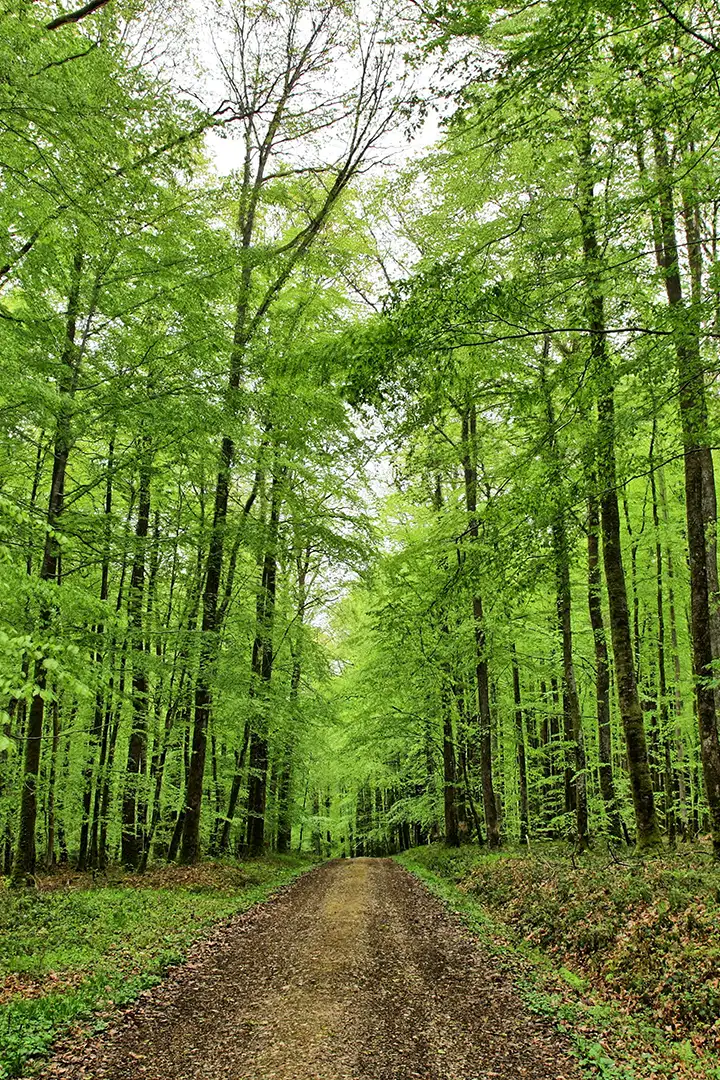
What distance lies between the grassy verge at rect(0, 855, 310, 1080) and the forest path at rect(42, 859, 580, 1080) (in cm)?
33

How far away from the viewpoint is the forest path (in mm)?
5207

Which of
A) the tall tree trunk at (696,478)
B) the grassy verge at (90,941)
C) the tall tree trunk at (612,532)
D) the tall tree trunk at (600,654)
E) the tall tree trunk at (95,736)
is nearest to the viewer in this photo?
the grassy verge at (90,941)

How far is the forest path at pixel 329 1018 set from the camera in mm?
5207

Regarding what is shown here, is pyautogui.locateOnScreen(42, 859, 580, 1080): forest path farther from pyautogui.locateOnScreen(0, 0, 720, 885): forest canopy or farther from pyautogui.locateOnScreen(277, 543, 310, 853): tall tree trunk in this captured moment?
pyautogui.locateOnScreen(277, 543, 310, 853): tall tree trunk

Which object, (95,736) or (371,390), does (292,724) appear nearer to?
(95,736)

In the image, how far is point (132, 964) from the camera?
24.7ft

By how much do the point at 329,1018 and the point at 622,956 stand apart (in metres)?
3.40

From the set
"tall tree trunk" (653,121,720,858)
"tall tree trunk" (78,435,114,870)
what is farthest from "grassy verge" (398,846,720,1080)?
"tall tree trunk" (78,435,114,870)

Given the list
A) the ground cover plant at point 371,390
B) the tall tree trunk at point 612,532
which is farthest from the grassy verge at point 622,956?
the tall tree trunk at point 612,532

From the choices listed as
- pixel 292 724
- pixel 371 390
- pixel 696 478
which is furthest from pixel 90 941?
pixel 696 478

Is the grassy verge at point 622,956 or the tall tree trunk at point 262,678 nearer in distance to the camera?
the grassy verge at point 622,956

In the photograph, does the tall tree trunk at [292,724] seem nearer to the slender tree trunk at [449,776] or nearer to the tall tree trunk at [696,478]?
the slender tree trunk at [449,776]

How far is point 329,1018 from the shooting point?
6246 millimetres

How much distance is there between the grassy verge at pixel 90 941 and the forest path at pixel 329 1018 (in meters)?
0.33
